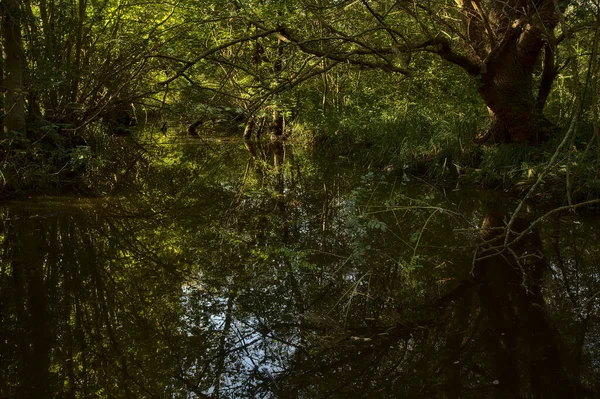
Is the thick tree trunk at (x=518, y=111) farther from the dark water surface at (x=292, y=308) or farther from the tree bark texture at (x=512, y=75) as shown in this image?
the dark water surface at (x=292, y=308)

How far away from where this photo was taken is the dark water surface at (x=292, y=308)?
3.13 meters

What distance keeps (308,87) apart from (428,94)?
5.18 metres

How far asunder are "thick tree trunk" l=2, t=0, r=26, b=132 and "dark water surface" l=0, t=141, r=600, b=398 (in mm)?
1774

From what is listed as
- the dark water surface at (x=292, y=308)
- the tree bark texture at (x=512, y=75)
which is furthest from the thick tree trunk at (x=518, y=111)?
the dark water surface at (x=292, y=308)

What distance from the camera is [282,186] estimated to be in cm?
993

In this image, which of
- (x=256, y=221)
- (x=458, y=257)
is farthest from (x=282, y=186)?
(x=458, y=257)

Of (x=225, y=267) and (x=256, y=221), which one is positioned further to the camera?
(x=256, y=221)

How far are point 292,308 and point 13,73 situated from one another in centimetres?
683

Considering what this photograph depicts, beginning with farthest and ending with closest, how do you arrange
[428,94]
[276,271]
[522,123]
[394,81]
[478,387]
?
[394,81]
[428,94]
[522,123]
[276,271]
[478,387]

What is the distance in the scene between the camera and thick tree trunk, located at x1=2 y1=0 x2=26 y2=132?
823cm

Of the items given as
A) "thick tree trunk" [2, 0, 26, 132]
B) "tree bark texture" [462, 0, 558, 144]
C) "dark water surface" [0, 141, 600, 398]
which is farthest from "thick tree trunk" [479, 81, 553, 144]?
"thick tree trunk" [2, 0, 26, 132]

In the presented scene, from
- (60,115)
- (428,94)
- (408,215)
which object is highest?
(428,94)

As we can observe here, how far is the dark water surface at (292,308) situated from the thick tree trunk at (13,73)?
5.82 feet

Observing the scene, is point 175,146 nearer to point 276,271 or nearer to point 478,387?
point 276,271
